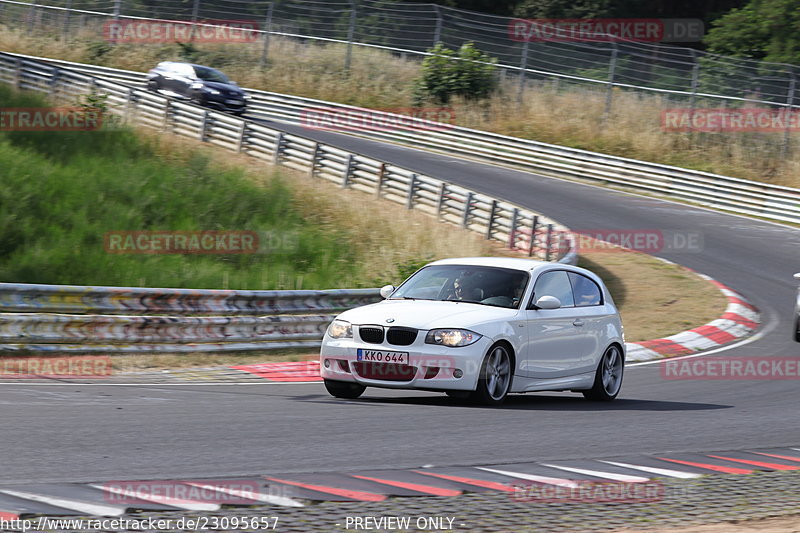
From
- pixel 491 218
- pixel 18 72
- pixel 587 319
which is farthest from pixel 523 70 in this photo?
pixel 587 319

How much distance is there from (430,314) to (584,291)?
95.0 inches

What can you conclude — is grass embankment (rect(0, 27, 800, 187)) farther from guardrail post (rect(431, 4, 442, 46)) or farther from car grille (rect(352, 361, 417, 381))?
car grille (rect(352, 361, 417, 381))

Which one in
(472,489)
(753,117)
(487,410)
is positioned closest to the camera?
Result: (472,489)

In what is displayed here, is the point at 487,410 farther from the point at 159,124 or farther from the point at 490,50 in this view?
the point at 490,50

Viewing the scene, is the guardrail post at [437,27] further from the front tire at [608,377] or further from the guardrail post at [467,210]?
the front tire at [608,377]

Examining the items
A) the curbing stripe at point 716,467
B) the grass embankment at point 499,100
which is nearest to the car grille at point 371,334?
the curbing stripe at point 716,467

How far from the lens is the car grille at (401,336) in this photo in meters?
9.95

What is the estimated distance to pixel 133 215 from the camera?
20734 mm

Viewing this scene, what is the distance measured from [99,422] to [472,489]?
312 centimetres

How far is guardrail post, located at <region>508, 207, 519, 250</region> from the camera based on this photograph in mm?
23656

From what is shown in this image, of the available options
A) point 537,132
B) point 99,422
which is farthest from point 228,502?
point 537,132

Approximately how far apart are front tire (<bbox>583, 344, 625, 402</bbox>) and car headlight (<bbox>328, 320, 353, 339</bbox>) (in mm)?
2959

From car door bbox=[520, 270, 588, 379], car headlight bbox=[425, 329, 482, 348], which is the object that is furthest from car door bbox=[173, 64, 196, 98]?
car headlight bbox=[425, 329, 482, 348]

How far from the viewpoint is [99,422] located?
8.25 meters
